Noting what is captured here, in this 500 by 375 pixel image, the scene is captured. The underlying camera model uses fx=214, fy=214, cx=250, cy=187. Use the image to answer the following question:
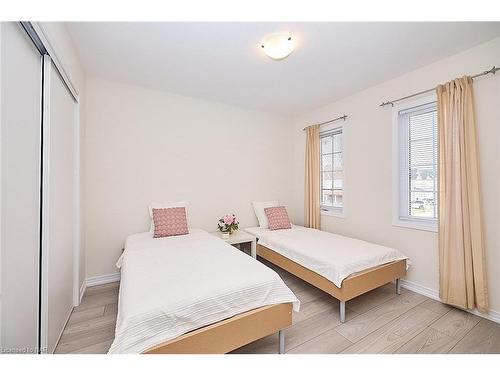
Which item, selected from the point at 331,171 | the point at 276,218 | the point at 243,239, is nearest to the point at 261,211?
the point at 276,218

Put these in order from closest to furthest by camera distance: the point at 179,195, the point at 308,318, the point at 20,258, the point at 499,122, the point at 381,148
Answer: the point at 20,258, the point at 499,122, the point at 308,318, the point at 381,148, the point at 179,195

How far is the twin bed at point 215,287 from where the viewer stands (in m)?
1.14

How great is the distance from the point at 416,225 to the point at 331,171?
1.37 metres

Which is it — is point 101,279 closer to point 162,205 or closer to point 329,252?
point 162,205

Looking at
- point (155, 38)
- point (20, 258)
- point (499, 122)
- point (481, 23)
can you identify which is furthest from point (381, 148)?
point (20, 258)

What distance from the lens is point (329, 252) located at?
7.16 feet

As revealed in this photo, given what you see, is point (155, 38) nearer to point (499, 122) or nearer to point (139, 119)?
point (139, 119)

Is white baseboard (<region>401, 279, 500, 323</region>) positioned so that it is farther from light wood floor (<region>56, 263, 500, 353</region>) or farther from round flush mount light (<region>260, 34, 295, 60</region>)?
round flush mount light (<region>260, 34, 295, 60</region>)

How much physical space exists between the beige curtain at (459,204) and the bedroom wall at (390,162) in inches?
3.8

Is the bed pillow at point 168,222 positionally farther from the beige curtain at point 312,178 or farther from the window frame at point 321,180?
the window frame at point 321,180

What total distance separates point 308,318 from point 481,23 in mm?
2772

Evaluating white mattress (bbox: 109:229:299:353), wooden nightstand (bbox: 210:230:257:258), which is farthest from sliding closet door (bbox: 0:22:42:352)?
wooden nightstand (bbox: 210:230:257:258)

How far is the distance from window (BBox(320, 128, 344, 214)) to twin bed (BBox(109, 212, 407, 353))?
1.02 metres

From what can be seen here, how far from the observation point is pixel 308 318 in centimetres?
191
